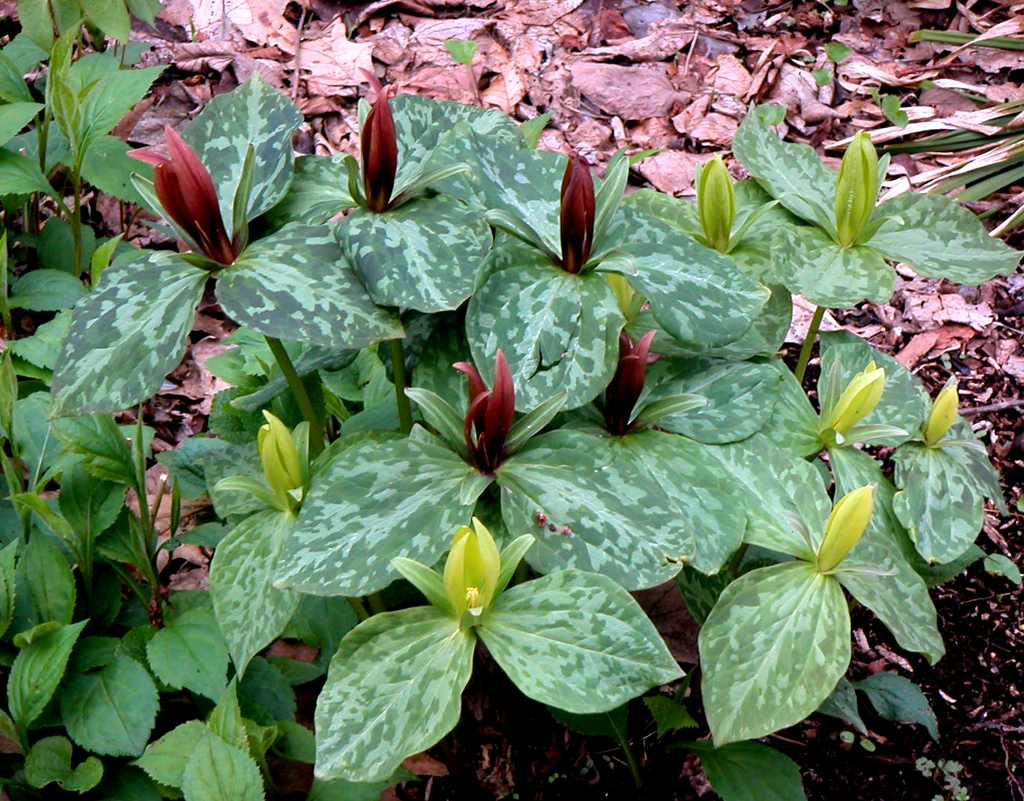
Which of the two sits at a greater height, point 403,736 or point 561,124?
point 403,736

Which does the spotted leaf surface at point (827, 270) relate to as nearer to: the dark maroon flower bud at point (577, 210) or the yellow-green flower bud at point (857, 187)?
the yellow-green flower bud at point (857, 187)

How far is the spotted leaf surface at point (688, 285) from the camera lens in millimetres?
1133

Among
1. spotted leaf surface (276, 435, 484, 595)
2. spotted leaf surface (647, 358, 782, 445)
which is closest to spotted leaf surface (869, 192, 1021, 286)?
spotted leaf surface (647, 358, 782, 445)

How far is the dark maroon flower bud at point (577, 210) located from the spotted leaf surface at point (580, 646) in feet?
1.30

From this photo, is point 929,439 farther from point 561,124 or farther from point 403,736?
point 561,124

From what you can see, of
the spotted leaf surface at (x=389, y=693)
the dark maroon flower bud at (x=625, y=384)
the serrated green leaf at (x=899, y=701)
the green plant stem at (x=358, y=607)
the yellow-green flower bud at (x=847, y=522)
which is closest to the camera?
the spotted leaf surface at (x=389, y=693)

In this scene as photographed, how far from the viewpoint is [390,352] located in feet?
4.32

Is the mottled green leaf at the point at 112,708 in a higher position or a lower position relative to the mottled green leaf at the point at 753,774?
higher

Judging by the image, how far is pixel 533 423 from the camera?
3.58 feet

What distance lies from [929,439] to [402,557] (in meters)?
0.77

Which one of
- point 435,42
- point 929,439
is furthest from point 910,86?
point 929,439

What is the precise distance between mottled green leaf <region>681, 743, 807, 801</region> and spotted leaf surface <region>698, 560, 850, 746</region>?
0.40 metres

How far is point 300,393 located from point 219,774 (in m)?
0.51

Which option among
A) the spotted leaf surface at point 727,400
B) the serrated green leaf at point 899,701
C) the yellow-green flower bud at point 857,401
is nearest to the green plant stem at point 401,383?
the spotted leaf surface at point 727,400
